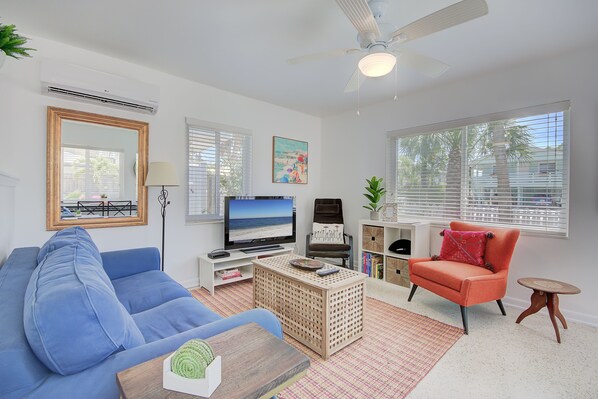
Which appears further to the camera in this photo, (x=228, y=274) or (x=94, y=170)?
(x=228, y=274)

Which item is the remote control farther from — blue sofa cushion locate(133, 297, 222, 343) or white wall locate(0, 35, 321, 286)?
white wall locate(0, 35, 321, 286)

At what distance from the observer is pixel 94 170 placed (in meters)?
2.74

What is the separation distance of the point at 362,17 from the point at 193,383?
1.81m

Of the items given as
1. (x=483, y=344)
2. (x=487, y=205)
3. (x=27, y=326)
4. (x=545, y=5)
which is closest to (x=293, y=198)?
(x=487, y=205)

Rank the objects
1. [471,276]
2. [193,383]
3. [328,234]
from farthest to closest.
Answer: [328,234], [471,276], [193,383]

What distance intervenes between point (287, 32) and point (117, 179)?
2.22m

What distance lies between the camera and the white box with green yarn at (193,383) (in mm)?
698

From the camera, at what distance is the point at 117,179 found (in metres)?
2.86

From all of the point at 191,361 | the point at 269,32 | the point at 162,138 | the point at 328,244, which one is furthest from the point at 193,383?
the point at 328,244

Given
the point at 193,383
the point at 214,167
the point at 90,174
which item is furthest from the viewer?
the point at 214,167

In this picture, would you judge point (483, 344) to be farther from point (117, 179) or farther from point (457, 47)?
point (117, 179)

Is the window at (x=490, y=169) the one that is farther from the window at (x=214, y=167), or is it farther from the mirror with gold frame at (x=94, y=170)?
the mirror with gold frame at (x=94, y=170)

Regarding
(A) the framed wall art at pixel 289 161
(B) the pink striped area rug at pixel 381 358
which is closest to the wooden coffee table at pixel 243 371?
(B) the pink striped area rug at pixel 381 358

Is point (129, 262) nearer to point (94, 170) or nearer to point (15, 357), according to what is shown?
point (94, 170)
